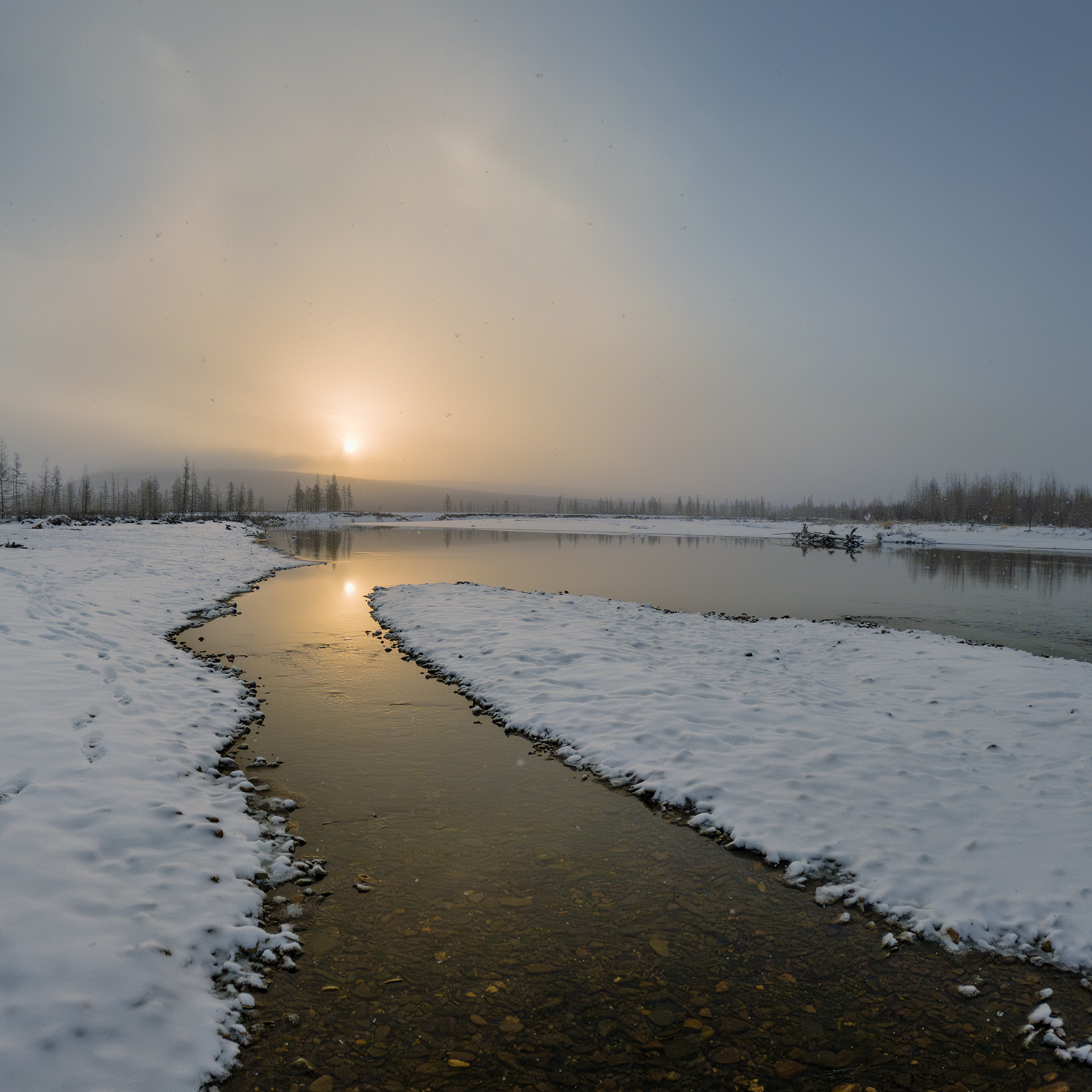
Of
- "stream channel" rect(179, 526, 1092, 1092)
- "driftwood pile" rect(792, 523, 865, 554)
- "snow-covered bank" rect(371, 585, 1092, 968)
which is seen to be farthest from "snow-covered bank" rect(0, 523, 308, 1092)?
"driftwood pile" rect(792, 523, 865, 554)

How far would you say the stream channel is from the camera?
4203mm

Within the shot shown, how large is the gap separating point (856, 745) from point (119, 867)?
9.53 m

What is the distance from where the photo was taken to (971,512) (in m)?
144

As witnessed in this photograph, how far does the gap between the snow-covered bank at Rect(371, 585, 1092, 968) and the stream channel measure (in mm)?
560

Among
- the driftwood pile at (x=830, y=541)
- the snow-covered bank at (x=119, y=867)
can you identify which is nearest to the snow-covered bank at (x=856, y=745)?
the snow-covered bank at (x=119, y=867)

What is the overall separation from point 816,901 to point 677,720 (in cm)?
413

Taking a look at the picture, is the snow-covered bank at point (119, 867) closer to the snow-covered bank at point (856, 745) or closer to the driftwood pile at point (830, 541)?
the snow-covered bank at point (856, 745)

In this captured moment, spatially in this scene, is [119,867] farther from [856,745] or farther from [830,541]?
[830,541]

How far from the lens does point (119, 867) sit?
582 centimetres

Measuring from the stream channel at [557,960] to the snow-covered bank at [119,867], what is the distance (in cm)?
48

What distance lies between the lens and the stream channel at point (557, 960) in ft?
13.8

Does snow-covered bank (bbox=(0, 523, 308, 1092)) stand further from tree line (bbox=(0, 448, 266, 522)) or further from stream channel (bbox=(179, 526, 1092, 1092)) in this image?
tree line (bbox=(0, 448, 266, 522))

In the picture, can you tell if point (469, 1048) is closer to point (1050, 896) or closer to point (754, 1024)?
point (754, 1024)

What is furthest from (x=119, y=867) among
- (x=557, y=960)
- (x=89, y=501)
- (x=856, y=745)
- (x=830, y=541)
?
(x=89, y=501)
